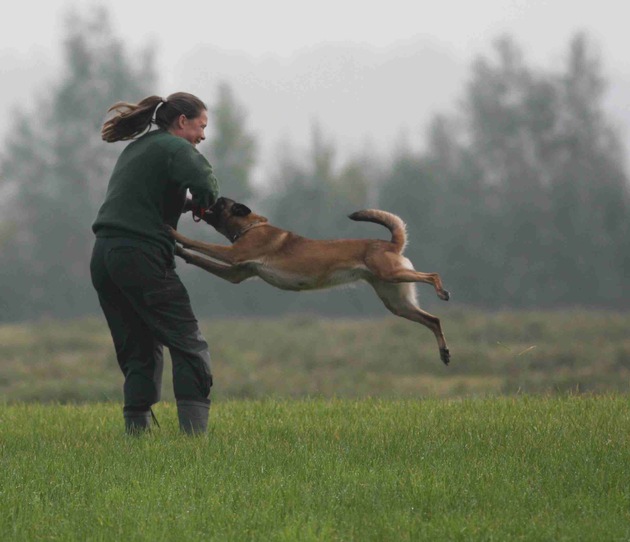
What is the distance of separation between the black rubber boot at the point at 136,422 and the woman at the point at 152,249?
2cm

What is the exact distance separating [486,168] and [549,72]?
18.5 feet

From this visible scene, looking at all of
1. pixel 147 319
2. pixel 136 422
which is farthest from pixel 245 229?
pixel 136 422

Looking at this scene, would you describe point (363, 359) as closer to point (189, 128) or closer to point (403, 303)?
point (403, 303)

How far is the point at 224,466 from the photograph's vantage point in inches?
266

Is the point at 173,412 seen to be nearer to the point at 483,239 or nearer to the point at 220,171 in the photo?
the point at 483,239

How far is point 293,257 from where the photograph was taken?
27.3 feet

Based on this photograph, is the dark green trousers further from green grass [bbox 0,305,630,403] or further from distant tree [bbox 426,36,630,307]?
distant tree [bbox 426,36,630,307]

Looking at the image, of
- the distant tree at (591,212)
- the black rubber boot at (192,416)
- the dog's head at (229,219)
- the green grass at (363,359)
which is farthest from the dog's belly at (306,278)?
the distant tree at (591,212)

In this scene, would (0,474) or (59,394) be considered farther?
(59,394)

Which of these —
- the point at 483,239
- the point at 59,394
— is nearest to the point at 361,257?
the point at 59,394

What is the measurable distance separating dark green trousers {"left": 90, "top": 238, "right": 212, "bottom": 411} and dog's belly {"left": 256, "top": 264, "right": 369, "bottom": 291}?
726 mm

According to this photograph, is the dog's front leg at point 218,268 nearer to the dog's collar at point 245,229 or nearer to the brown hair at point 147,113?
the dog's collar at point 245,229

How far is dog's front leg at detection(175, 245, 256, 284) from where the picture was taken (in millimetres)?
8055

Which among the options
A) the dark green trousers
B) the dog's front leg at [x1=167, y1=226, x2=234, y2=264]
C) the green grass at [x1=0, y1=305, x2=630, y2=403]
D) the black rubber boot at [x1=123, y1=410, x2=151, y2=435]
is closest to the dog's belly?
the dog's front leg at [x1=167, y1=226, x2=234, y2=264]
